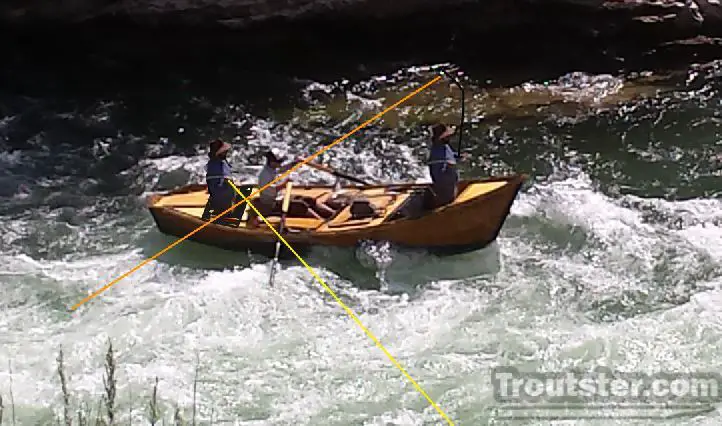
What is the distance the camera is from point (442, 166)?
855cm

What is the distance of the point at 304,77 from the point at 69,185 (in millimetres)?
3835

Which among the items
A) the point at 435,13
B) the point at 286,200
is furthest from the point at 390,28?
the point at 286,200

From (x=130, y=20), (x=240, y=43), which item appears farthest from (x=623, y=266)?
(x=130, y=20)

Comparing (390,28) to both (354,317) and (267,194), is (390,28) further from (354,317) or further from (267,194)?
(354,317)

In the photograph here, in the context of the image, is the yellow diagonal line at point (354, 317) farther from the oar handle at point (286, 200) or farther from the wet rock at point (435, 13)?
the wet rock at point (435, 13)

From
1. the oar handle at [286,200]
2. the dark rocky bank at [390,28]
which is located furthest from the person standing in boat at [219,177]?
the dark rocky bank at [390,28]

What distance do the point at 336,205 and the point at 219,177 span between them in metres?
1.16

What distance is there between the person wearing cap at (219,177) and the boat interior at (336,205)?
0.11m

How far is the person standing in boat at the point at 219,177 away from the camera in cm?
885

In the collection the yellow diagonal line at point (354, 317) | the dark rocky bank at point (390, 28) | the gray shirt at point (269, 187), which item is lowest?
the yellow diagonal line at point (354, 317)

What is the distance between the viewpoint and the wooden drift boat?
8555 mm

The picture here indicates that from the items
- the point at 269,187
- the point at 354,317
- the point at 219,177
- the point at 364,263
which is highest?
the point at 219,177

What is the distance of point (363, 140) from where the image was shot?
37.9 ft

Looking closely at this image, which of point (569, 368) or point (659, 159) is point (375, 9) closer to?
point (659, 159)
